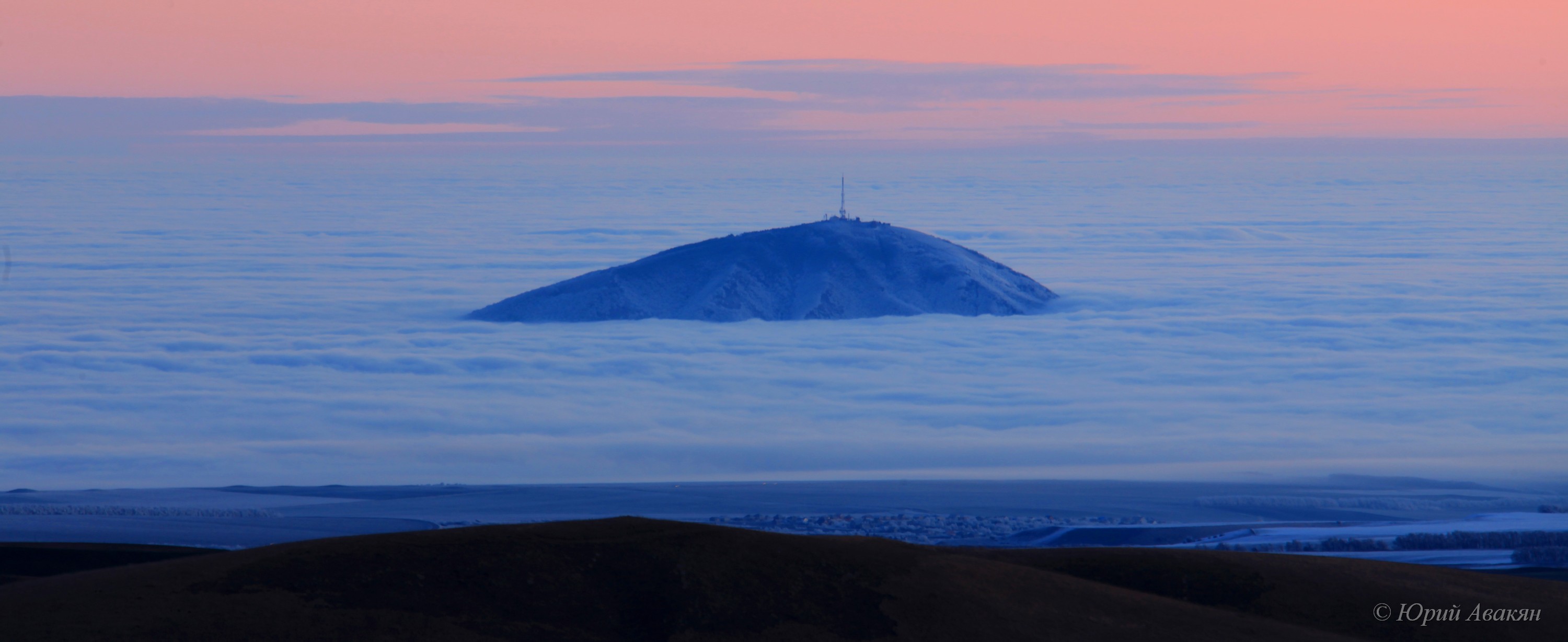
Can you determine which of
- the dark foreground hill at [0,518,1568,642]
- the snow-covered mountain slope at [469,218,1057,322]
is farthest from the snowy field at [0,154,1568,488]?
the dark foreground hill at [0,518,1568,642]

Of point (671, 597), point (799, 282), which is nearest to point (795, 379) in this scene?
point (799, 282)

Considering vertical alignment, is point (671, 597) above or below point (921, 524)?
below

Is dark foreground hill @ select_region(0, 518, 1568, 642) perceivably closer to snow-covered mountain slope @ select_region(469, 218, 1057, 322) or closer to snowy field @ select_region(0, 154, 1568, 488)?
snowy field @ select_region(0, 154, 1568, 488)

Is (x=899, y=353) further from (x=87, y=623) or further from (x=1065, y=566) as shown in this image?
(x=87, y=623)

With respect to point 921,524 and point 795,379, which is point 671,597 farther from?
point 795,379

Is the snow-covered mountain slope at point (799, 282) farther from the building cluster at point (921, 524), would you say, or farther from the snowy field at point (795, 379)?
the building cluster at point (921, 524)

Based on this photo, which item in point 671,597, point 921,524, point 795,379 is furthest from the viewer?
point 795,379
